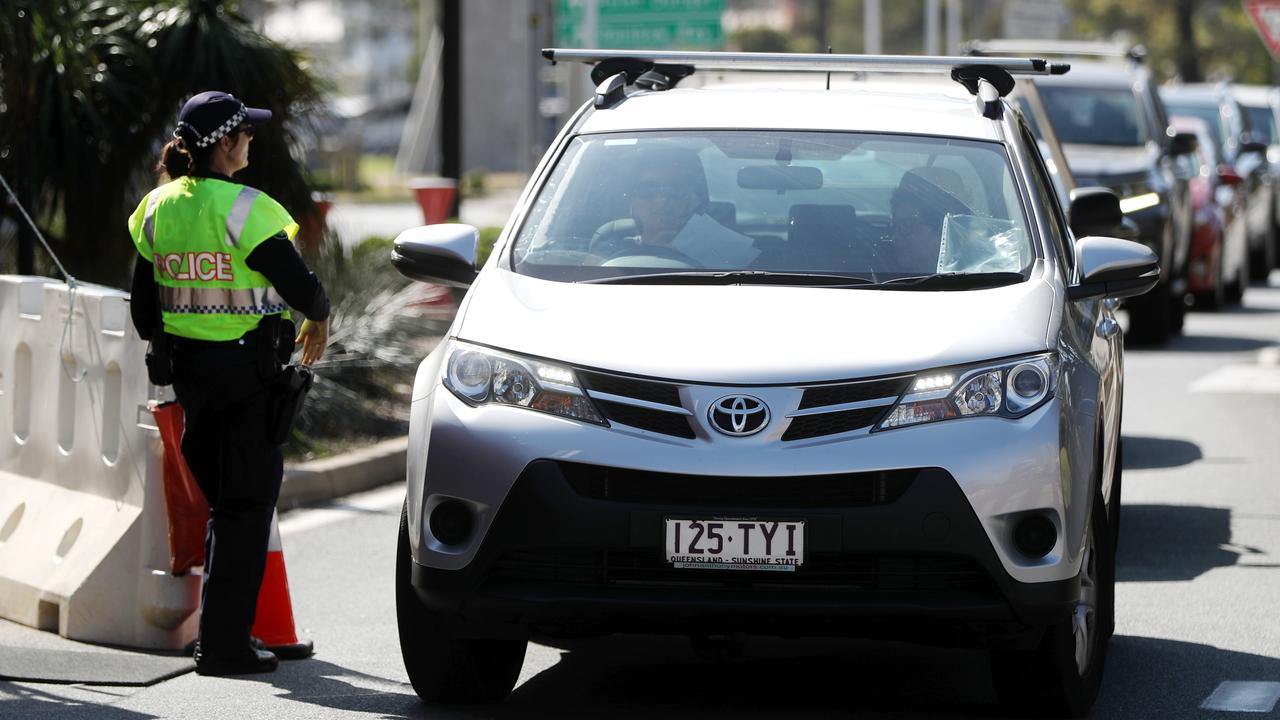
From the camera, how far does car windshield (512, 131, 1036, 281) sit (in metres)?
6.30

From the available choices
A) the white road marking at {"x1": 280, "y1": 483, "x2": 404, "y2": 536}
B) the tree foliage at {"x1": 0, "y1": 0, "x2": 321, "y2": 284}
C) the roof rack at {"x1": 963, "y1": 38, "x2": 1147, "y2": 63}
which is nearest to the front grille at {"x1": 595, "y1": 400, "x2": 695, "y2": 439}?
the white road marking at {"x1": 280, "y1": 483, "x2": 404, "y2": 536}

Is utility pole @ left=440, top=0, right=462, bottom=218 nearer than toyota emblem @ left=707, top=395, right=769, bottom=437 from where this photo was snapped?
No

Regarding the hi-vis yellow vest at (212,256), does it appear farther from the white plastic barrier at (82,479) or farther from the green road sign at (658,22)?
the green road sign at (658,22)

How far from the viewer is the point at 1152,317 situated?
686 inches

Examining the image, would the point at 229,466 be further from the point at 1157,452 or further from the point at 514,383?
the point at 1157,452

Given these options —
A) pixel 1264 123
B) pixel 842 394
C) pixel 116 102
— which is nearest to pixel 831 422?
pixel 842 394

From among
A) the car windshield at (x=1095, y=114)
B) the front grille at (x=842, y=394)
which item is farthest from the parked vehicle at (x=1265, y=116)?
the front grille at (x=842, y=394)

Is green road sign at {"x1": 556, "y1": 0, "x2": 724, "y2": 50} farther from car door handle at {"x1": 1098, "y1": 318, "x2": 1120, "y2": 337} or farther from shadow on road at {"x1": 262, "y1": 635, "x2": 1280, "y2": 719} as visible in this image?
shadow on road at {"x1": 262, "y1": 635, "x2": 1280, "y2": 719}

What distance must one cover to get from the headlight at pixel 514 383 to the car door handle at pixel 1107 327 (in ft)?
6.38

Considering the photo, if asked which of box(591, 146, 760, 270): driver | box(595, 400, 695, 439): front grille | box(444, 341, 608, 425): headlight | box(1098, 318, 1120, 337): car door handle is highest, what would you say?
box(591, 146, 760, 270): driver

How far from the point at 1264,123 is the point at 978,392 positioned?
23.5 m

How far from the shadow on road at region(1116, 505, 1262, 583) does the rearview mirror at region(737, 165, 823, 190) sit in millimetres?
2421

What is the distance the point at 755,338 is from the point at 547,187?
1197 millimetres

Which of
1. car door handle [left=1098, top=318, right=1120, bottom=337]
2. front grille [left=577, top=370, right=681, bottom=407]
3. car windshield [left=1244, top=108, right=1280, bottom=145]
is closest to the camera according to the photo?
front grille [left=577, top=370, right=681, bottom=407]
